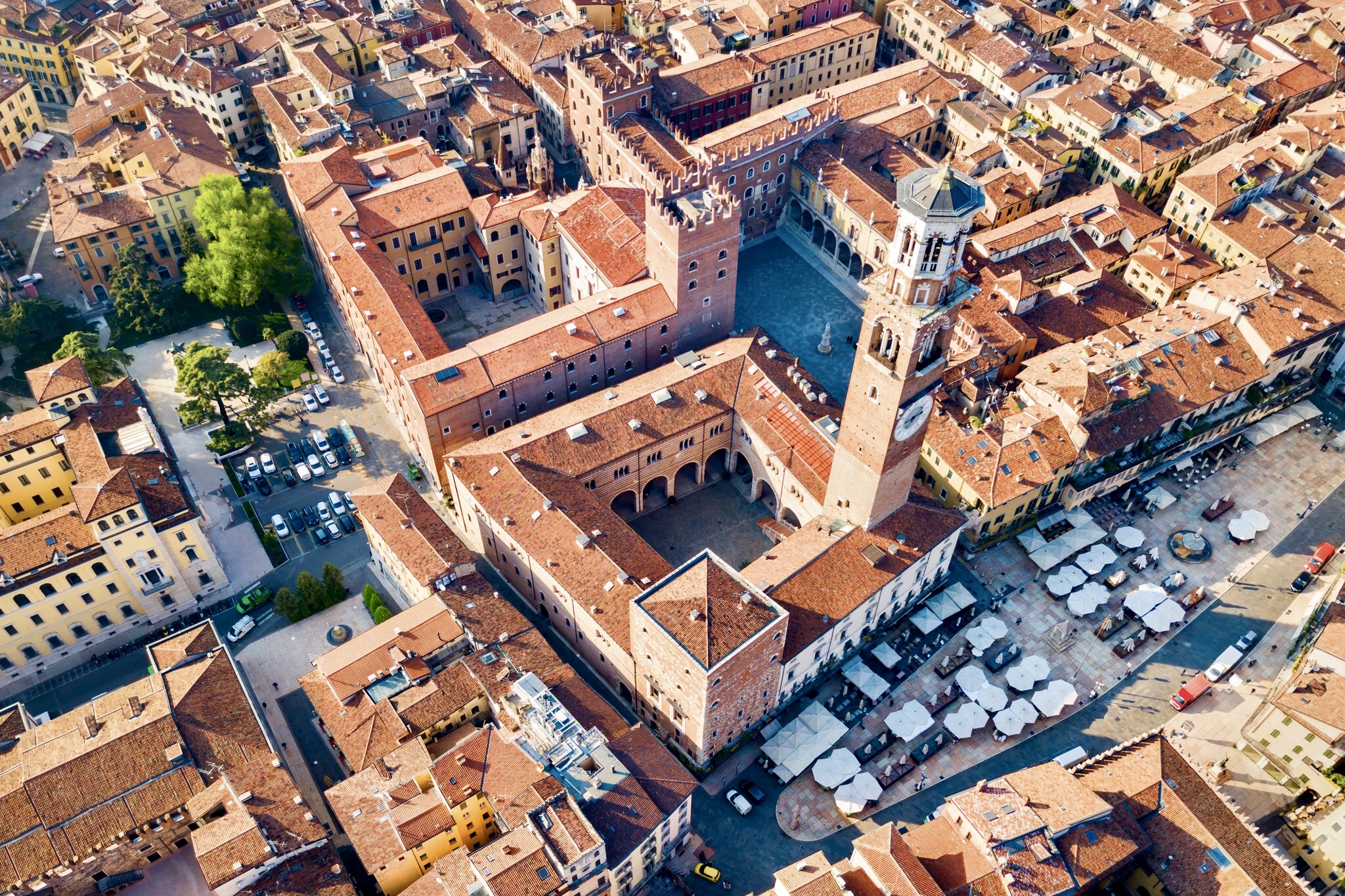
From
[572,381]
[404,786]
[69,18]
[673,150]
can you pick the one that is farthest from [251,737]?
[69,18]

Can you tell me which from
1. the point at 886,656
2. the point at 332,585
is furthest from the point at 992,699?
the point at 332,585

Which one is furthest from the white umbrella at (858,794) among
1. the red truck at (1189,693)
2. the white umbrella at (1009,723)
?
the red truck at (1189,693)

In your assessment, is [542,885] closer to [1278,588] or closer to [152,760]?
[152,760]

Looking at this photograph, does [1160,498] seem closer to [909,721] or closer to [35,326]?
[909,721]

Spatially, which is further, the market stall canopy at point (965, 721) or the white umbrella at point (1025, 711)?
the white umbrella at point (1025, 711)

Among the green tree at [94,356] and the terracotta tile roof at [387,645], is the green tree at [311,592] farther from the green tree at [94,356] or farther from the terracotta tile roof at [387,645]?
the green tree at [94,356]

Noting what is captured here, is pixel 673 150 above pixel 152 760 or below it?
above
